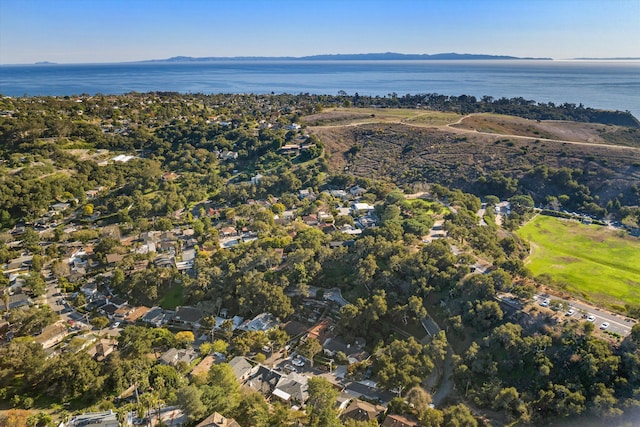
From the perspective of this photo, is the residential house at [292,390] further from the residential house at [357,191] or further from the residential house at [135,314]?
the residential house at [357,191]

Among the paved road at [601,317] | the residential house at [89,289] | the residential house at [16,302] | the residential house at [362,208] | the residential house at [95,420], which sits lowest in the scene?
the residential house at [95,420]

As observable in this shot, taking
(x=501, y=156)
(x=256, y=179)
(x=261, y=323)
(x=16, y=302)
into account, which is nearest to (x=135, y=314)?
(x=16, y=302)

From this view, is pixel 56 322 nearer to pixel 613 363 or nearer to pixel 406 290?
pixel 406 290

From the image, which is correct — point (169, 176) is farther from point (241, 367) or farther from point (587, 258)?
point (587, 258)

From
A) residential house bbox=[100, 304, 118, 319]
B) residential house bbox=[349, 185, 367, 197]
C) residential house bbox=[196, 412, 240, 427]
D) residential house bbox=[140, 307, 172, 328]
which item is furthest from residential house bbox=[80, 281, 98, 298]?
residential house bbox=[349, 185, 367, 197]

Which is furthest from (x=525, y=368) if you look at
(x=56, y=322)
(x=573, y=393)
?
(x=56, y=322)

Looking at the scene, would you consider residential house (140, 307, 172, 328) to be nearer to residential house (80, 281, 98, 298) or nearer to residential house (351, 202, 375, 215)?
residential house (80, 281, 98, 298)

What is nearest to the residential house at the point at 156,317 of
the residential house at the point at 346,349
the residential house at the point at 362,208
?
the residential house at the point at 346,349
